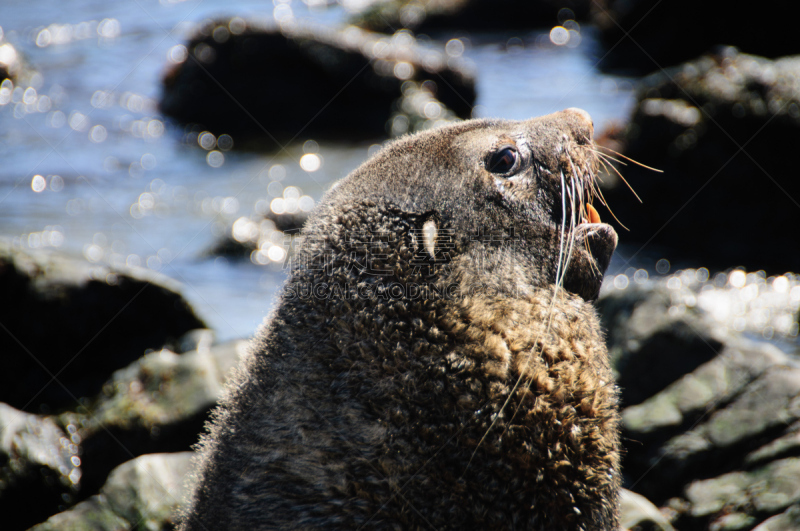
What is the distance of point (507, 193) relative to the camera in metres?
3.41

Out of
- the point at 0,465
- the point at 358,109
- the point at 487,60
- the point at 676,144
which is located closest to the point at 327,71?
the point at 358,109

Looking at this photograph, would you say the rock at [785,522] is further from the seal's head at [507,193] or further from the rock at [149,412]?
the rock at [149,412]

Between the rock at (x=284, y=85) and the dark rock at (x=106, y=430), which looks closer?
the dark rock at (x=106, y=430)

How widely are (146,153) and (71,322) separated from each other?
7.06 meters

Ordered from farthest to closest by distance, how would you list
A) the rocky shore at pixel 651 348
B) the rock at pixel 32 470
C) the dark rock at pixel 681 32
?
the dark rock at pixel 681 32 → the rock at pixel 32 470 → the rocky shore at pixel 651 348

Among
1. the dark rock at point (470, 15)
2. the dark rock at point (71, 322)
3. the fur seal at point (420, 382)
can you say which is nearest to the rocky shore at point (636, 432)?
the dark rock at point (71, 322)

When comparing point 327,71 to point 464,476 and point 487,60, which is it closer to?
point 487,60

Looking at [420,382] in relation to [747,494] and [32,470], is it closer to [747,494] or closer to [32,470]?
[747,494]

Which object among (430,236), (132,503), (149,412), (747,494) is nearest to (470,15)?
(149,412)

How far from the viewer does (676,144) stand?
942cm

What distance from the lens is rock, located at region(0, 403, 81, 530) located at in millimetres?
4754

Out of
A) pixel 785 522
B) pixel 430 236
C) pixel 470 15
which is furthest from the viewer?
pixel 470 15

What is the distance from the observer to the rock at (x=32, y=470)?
4754 mm

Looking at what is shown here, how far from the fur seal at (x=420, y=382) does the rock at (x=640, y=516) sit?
1.19 meters
